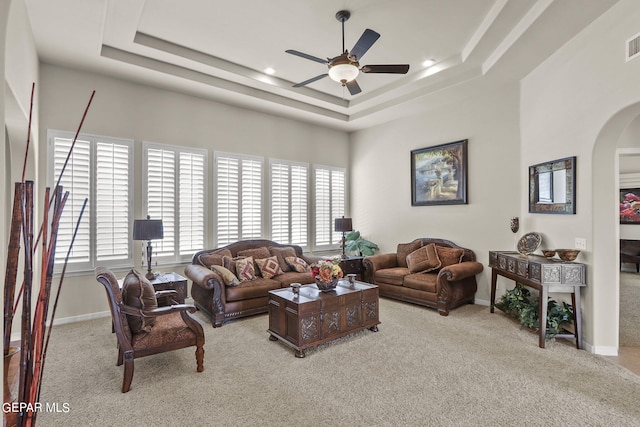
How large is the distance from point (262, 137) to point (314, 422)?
5031 millimetres

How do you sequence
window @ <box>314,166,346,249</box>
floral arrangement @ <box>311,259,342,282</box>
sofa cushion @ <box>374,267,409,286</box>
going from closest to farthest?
floral arrangement @ <box>311,259,342,282</box> < sofa cushion @ <box>374,267,409,286</box> < window @ <box>314,166,346,249</box>

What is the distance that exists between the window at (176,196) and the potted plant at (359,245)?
10.2ft

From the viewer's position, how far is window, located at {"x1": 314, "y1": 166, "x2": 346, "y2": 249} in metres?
7.28

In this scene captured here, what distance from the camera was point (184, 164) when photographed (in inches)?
215

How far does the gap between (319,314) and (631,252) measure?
24.4ft

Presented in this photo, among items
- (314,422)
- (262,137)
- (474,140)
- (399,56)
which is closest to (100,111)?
(262,137)

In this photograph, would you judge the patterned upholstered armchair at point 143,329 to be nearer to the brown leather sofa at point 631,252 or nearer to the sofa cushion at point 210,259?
the sofa cushion at point 210,259

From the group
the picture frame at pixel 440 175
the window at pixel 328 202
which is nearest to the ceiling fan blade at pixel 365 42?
the picture frame at pixel 440 175

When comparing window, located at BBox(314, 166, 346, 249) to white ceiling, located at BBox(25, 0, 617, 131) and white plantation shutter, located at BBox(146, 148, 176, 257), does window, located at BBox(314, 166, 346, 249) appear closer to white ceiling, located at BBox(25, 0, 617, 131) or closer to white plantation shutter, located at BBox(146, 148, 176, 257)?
white ceiling, located at BBox(25, 0, 617, 131)

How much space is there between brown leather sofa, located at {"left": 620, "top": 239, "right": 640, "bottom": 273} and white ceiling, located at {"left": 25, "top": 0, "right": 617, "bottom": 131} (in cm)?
515

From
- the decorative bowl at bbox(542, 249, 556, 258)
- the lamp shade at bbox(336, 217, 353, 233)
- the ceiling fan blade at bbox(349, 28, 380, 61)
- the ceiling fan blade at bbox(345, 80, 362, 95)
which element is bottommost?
the decorative bowl at bbox(542, 249, 556, 258)

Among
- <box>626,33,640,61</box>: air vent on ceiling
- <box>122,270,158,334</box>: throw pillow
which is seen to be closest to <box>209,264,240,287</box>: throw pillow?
<box>122,270,158,334</box>: throw pillow

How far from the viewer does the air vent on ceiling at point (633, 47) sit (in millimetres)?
3025

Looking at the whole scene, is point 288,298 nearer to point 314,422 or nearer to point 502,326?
point 314,422
